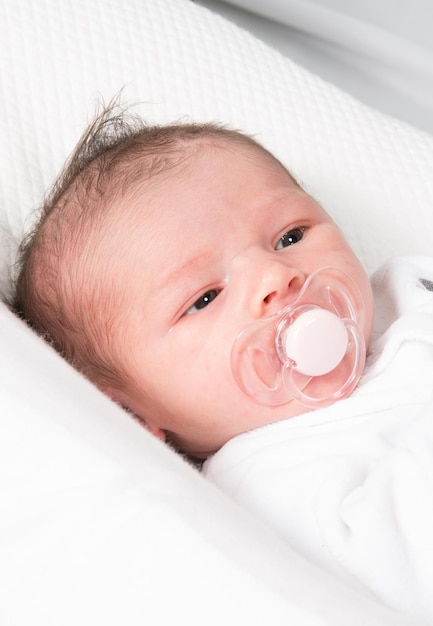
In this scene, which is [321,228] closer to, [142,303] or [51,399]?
[142,303]

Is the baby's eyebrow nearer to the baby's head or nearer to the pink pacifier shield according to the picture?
the baby's head

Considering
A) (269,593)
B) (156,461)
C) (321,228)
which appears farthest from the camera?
(321,228)

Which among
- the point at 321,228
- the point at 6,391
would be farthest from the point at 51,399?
the point at 321,228

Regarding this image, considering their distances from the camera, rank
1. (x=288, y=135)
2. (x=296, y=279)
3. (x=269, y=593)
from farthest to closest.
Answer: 1. (x=288, y=135)
2. (x=296, y=279)
3. (x=269, y=593)

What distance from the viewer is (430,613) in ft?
2.69

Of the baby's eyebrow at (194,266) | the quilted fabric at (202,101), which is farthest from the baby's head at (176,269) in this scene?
the quilted fabric at (202,101)

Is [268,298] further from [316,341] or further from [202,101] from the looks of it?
[202,101]

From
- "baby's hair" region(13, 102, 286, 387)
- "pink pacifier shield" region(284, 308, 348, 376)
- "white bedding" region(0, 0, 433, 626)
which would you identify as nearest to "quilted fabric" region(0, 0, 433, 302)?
"white bedding" region(0, 0, 433, 626)

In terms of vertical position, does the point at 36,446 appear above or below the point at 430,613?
above

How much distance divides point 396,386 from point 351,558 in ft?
0.77

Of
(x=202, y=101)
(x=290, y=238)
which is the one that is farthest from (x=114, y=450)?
(x=202, y=101)

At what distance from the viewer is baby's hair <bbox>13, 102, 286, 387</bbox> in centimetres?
107

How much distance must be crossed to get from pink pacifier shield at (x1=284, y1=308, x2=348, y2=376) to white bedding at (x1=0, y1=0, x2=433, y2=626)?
222 mm

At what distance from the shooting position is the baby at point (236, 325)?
0.96 metres
